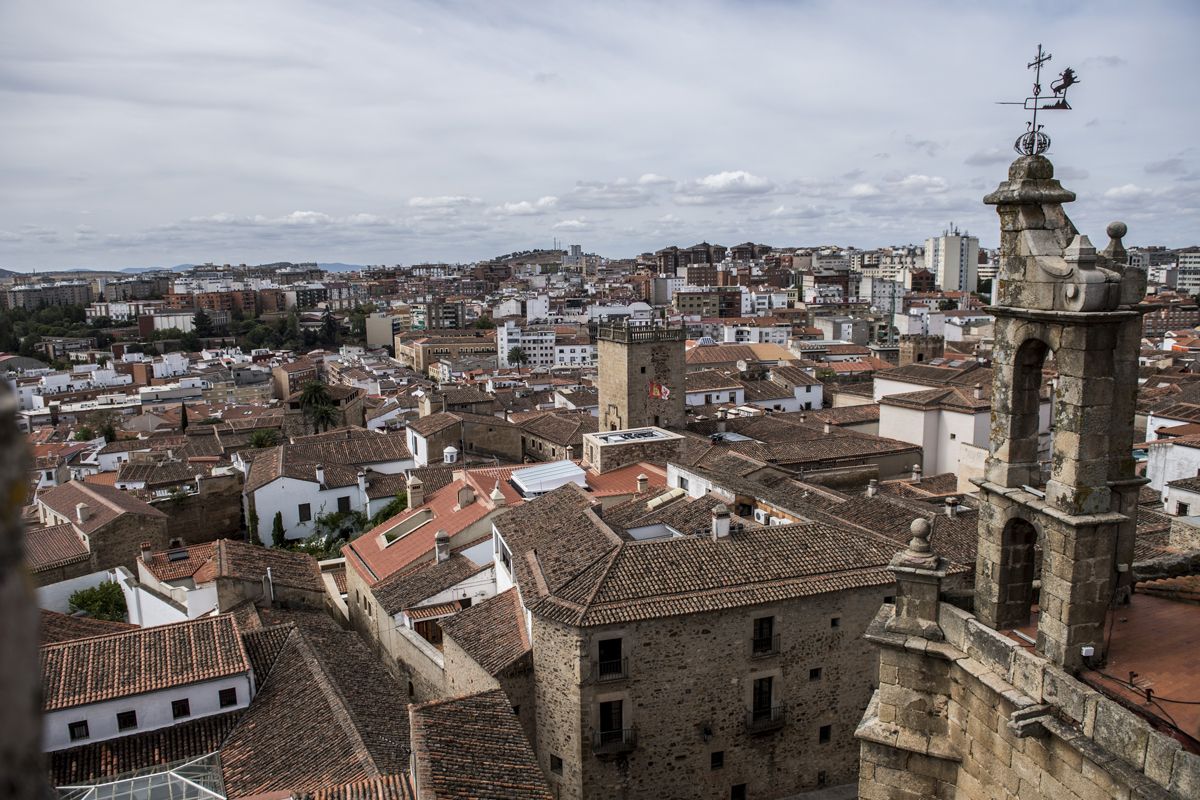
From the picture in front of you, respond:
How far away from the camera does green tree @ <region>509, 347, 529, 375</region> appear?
9388 centimetres

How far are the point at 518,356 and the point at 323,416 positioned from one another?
41.4 m

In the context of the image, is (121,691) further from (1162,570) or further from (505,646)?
(1162,570)

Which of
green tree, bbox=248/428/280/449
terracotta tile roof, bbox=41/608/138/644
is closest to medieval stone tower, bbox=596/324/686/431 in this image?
terracotta tile roof, bbox=41/608/138/644

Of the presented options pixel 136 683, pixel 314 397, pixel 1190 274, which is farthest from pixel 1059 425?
pixel 1190 274

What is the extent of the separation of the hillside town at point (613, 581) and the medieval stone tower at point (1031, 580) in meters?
0.04

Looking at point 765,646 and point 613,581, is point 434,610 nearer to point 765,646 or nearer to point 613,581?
point 613,581

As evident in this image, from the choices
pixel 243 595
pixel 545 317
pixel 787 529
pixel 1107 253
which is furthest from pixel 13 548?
pixel 545 317

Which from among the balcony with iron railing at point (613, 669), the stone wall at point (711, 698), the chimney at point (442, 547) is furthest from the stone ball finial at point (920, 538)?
the chimney at point (442, 547)

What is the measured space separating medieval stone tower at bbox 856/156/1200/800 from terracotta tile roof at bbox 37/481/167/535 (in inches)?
1080

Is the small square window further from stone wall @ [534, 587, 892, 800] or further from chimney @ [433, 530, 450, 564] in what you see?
chimney @ [433, 530, 450, 564]

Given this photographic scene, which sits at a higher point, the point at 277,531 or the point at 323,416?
the point at 323,416

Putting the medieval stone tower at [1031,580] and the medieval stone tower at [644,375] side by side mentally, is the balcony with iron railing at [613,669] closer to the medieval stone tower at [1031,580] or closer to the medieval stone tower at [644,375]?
the medieval stone tower at [1031,580]

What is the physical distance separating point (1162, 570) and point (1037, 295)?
3424 millimetres

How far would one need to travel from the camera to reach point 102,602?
2598 centimetres
